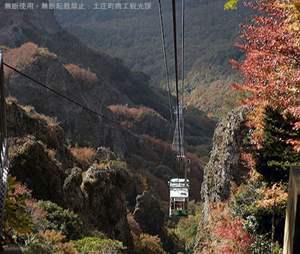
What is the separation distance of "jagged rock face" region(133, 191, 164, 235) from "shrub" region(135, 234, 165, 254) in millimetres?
5408

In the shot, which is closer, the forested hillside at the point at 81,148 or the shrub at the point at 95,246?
the shrub at the point at 95,246

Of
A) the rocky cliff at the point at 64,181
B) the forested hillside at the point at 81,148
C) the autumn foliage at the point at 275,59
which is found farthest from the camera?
the rocky cliff at the point at 64,181

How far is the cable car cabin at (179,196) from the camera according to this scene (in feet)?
96.3

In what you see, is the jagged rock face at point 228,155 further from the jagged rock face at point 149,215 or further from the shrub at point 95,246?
the jagged rock face at point 149,215

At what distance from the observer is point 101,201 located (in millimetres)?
31047

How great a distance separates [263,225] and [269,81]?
513cm

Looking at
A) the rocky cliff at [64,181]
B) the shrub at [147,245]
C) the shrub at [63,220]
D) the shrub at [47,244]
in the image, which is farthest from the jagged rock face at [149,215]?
the shrub at [47,244]

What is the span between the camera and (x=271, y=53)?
14.1 metres

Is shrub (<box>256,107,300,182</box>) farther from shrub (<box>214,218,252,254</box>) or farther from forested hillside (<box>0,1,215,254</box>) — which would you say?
forested hillside (<box>0,1,215,254</box>)

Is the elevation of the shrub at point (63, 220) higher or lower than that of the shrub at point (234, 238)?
lower

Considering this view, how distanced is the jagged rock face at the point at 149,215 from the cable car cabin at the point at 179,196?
14248 mm

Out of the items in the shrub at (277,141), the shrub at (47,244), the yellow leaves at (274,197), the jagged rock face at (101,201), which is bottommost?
the jagged rock face at (101,201)

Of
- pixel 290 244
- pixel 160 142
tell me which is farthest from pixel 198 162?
pixel 290 244

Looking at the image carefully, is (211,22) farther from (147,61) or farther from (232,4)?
(232,4)
